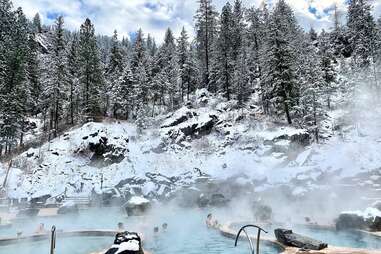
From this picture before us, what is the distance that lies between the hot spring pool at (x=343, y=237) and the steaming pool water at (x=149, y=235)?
2.95 metres

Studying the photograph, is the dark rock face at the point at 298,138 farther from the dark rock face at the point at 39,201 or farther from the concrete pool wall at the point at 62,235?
the dark rock face at the point at 39,201

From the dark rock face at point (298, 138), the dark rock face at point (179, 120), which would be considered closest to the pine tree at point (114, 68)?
the dark rock face at point (179, 120)

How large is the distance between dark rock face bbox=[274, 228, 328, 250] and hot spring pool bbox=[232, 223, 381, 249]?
5.81 ft

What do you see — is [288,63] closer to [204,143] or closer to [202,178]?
[204,143]

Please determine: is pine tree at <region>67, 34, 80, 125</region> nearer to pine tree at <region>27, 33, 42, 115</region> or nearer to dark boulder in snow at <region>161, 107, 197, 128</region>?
pine tree at <region>27, 33, 42, 115</region>

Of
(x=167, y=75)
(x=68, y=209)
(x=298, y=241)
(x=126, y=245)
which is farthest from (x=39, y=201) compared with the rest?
(x=167, y=75)

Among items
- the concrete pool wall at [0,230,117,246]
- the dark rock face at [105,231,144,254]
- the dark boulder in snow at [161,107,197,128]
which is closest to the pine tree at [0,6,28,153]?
the dark boulder in snow at [161,107,197,128]

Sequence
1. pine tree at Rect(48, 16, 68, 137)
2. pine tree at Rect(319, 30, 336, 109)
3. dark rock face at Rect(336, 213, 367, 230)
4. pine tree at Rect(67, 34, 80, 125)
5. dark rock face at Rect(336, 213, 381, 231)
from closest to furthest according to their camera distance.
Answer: dark rock face at Rect(336, 213, 381, 231)
dark rock face at Rect(336, 213, 367, 230)
pine tree at Rect(319, 30, 336, 109)
pine tree at Rect(48, 16, 68, 137)
pine tree at Rect(67, 34, 80, 125)

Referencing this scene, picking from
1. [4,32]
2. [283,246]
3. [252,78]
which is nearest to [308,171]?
[283,246]

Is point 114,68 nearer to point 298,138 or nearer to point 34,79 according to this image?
point 34,79

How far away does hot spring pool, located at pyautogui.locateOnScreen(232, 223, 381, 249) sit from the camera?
18.2 m

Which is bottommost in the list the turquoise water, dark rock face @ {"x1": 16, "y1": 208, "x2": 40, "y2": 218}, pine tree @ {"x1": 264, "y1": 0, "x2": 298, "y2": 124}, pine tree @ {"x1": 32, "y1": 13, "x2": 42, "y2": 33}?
the turquoise water

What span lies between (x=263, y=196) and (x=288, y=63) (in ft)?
61.7

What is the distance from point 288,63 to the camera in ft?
142
